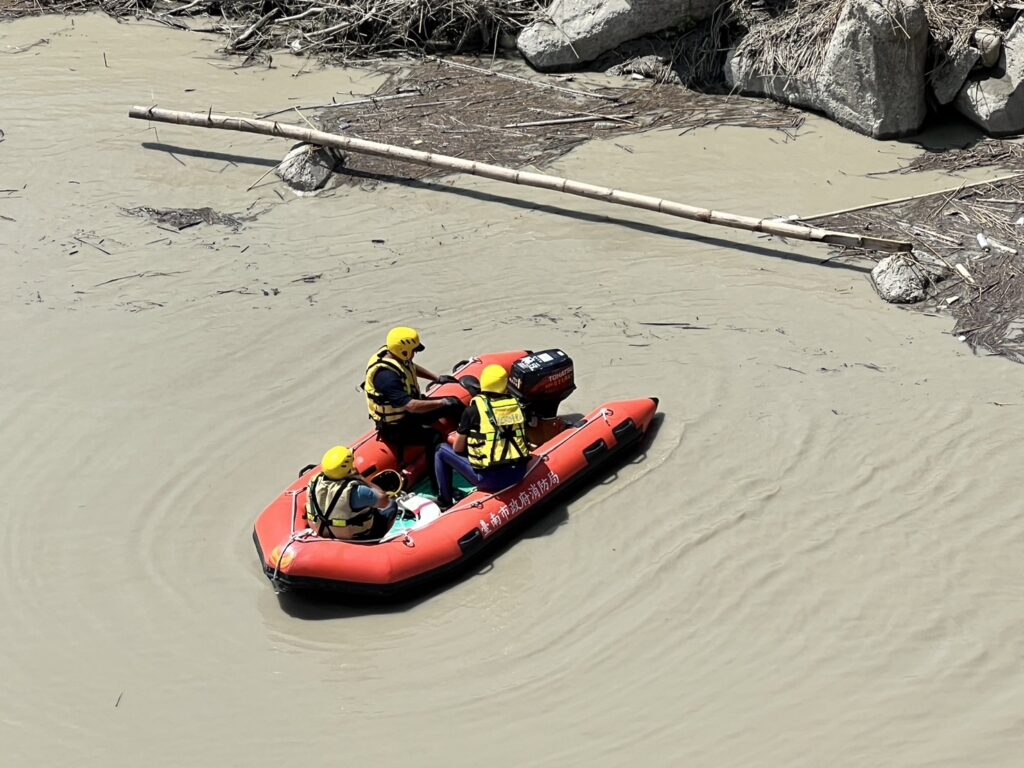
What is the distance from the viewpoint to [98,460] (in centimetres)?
838

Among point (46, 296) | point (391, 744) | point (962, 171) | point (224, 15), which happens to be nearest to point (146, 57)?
point (224, 15)

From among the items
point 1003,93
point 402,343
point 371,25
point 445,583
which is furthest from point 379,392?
point 371,25

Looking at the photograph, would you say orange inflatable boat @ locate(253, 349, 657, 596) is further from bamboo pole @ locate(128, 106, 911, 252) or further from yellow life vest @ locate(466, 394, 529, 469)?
bamboo pole @ locate(128, 106, 911, 252)

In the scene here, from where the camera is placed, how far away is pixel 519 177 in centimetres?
1121

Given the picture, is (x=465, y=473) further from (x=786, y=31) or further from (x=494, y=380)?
(x=786, y=31)

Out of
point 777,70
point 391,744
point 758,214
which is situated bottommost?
point 391,744

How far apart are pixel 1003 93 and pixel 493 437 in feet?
24.5

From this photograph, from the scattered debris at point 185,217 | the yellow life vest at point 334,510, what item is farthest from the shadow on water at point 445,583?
the scattered debris at point 185,217

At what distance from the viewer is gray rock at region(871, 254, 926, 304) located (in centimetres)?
947

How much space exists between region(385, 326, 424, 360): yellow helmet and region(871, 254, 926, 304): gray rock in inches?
171

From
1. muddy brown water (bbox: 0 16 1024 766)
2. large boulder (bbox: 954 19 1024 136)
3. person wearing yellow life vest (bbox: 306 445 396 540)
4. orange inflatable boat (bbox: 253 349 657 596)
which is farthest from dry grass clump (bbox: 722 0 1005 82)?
person wearing yellow life vest (bbox: 306 445 396 540)

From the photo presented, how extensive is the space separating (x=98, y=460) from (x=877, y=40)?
8610mm

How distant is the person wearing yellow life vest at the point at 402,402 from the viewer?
24.9ft

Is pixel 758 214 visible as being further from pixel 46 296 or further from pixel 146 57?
pixel 146 57
